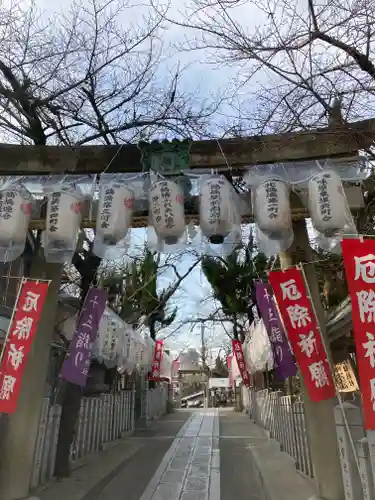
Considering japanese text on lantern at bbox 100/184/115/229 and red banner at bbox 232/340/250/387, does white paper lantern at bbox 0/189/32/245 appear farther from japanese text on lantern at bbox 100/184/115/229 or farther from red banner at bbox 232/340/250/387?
red banner at bbox 232/340/250/387

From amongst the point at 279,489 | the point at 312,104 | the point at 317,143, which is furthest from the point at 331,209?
the point at 279,489

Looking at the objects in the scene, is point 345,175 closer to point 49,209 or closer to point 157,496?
point 49,209

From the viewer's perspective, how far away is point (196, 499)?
779 centimetres

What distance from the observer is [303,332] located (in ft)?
19.3

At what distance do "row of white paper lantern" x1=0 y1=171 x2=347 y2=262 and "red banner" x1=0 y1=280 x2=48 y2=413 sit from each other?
25.5 inches

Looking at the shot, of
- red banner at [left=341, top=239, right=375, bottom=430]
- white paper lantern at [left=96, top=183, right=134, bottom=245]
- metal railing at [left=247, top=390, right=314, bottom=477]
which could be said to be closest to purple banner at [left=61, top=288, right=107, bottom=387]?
white paper lantern at [left=96, top=183, right=134, bottom=245]

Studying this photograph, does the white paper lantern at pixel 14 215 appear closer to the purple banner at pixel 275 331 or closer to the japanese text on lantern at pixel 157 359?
the purple banner at pixel 275 331

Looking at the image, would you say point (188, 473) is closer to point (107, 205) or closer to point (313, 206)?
point (107, 205)

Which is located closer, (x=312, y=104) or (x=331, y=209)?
(x=331, y=209)

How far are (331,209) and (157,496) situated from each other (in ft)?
19.5

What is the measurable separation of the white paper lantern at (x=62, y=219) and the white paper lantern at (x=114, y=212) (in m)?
0.34

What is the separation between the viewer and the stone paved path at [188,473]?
820 cm

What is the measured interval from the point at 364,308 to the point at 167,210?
264 centimetres

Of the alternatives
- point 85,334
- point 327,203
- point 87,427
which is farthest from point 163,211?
point 87,427
